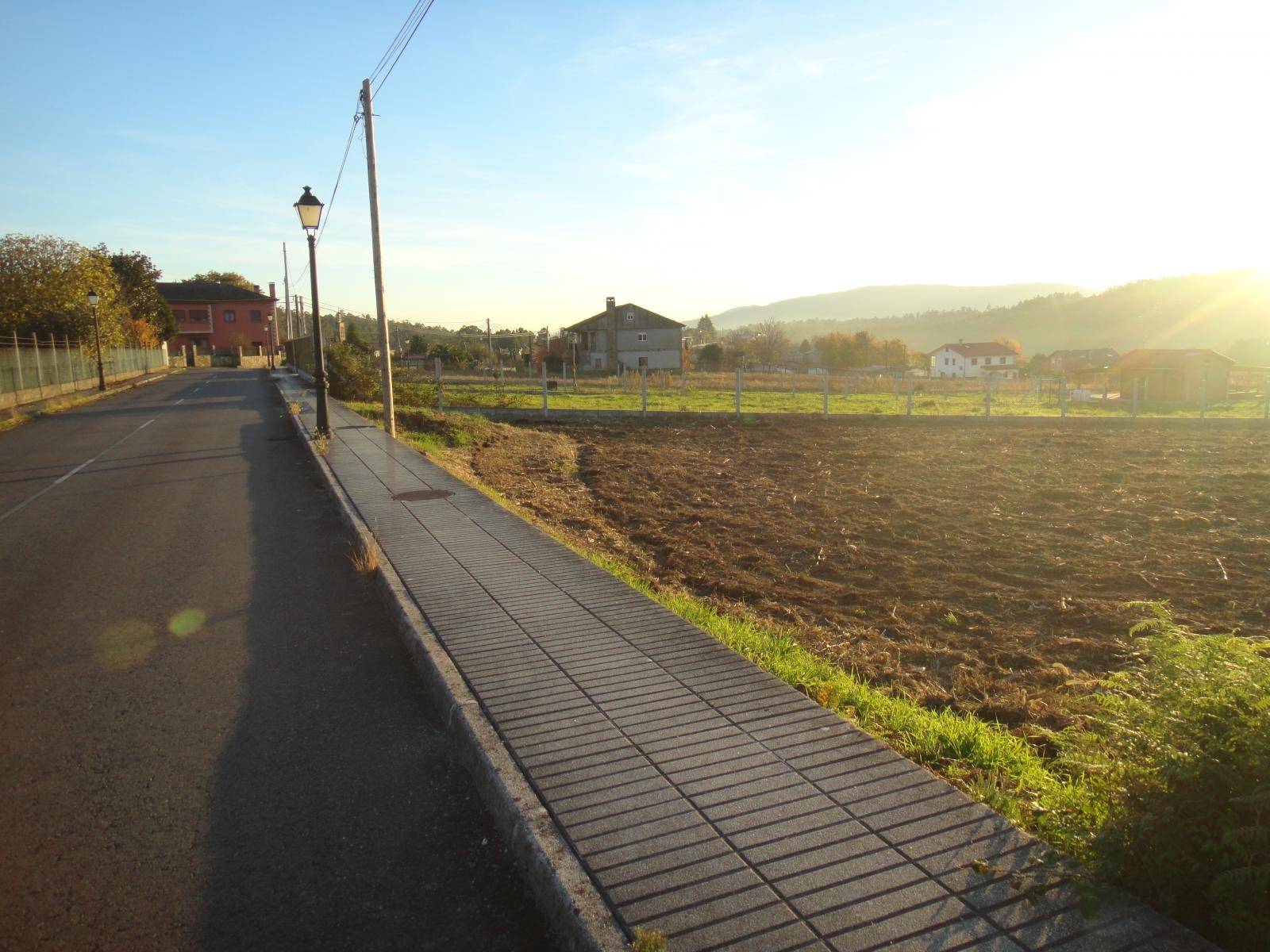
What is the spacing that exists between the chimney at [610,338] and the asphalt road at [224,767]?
2626 inches

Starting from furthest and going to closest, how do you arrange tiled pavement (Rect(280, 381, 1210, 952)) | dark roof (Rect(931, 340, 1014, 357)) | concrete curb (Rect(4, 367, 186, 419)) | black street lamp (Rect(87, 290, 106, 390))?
dark roof (Rect(931, 340, 1014, 357)) < black street lamp (Rect(87, 290, 106, 390)) < concrete curb (Rect(4, 367, 186, 419)) < tiled pavement (Rect(280, 381, 1210, 952))

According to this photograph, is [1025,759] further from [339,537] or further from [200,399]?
[200,399]

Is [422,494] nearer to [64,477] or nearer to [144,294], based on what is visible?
[64,477]

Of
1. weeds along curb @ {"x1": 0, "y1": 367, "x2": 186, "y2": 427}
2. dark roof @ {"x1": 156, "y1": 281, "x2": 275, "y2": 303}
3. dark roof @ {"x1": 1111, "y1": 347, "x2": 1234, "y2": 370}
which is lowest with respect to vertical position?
weeds along curb @ {"x1": 0, "y1": 367, "x2": 186, "y2": 427}

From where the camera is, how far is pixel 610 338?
75188 mm

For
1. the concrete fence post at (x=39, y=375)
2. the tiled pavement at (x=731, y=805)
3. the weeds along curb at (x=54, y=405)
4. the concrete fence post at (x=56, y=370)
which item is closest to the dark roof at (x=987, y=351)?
the weeds along curb at (x=54, y=405)

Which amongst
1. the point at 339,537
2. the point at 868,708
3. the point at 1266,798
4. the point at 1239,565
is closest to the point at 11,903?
the point at 868,708

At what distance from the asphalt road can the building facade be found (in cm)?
8248

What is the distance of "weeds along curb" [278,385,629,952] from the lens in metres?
2.83

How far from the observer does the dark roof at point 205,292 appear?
83250mm

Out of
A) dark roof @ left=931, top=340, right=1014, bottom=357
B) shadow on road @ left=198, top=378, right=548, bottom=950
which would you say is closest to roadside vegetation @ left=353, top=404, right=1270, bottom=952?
shadow on road @ left=198, top=378, right=548, bottom=950

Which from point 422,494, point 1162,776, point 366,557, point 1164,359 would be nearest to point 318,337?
point 422,494

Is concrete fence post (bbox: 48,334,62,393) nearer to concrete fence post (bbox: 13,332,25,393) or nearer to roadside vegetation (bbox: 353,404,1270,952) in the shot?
concrete fence post (bbox: 13,332,25,393)

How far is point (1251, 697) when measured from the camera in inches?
110
